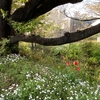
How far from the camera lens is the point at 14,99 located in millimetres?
4230

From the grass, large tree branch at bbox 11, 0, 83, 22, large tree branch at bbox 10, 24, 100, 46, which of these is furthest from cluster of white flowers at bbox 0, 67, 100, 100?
large tree branch at bbox 11, 0, 83, 22

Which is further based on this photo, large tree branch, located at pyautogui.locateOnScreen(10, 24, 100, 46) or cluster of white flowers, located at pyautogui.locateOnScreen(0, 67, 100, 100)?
large tree branch, located at pyautogui.locateOnScreen(10, 24, 100, 46)

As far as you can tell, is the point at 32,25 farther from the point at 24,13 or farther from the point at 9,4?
the point at 9,4

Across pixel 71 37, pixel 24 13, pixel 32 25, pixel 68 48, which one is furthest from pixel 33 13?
pixel 68 48

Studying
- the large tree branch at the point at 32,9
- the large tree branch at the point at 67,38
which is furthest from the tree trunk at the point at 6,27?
the large tree branch at the point at 67,38

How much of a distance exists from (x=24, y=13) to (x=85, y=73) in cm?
321

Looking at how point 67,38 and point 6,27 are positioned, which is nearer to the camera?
point 67,38

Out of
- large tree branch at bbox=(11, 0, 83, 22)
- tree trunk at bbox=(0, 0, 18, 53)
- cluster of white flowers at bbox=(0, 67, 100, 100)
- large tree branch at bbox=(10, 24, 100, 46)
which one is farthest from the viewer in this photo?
tree trunk at bbox=(0, 0, 18, 53)

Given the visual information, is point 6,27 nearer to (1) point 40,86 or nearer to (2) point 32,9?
(2) point 32,9

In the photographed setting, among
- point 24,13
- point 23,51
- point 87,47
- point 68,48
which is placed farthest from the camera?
point 68,48

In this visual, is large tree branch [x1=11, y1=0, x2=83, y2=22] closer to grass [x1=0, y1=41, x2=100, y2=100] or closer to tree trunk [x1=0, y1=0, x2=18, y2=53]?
tree trunk [x1=0, y1=0, x2=18, y2=53]

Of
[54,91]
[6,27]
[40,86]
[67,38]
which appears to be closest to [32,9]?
[6,27]

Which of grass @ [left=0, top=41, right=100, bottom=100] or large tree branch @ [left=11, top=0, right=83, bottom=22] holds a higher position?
large tree branch @ [left=11, top=0, right=83, bottom=22]

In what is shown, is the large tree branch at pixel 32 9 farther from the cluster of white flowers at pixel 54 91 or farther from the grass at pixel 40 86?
the cluster of white flowers at pixel 54 91
